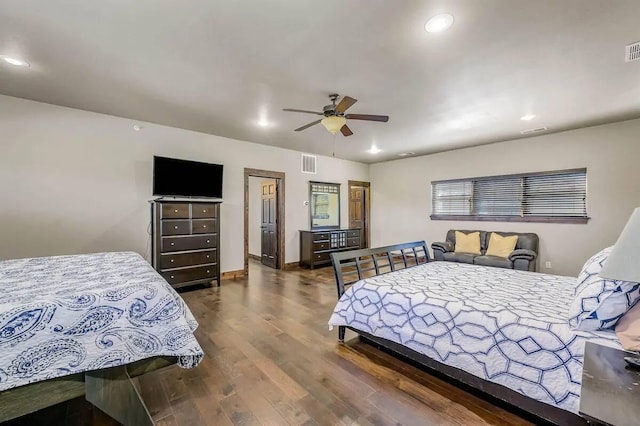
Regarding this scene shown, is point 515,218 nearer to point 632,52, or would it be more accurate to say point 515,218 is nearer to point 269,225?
point 632,52

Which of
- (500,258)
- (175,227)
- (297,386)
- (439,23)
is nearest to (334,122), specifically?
(439,23)

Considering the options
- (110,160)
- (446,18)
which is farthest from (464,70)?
(110,160)

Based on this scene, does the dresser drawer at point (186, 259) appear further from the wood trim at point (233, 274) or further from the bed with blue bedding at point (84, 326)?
the bed with blue bedding at point (84, 326)

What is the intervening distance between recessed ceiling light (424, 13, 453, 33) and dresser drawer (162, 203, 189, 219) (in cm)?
392

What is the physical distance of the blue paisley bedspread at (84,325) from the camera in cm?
125

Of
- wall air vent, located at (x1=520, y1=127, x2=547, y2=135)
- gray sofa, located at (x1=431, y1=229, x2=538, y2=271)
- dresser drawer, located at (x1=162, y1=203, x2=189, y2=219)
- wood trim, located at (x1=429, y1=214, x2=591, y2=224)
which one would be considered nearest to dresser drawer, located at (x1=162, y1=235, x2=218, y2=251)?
dresser drawer, located at (x1=162, y1=203, x2=189, y2=219)

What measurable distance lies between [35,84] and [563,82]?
5783mm

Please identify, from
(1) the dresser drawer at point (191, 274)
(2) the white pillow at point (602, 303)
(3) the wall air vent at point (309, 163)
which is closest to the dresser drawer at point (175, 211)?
(1) the dresser drawer at point (191, 274)

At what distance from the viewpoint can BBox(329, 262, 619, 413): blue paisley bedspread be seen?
156cm

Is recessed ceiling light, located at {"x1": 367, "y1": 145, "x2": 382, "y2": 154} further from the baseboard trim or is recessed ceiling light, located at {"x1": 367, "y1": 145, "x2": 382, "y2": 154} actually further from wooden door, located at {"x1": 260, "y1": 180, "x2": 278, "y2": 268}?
the baseboard trim

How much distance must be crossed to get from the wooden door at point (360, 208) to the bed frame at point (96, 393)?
637 cm

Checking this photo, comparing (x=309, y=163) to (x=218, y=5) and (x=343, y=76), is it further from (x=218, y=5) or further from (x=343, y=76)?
(x=218, y=5)

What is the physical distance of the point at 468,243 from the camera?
5598mm

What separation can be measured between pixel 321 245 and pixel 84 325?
5.18 m
